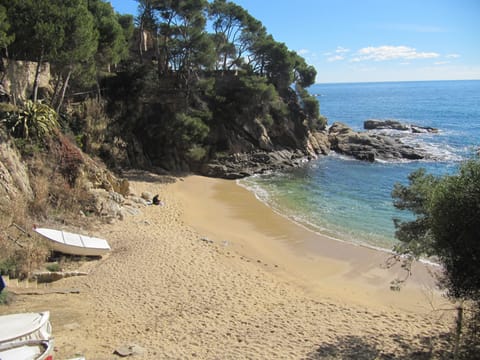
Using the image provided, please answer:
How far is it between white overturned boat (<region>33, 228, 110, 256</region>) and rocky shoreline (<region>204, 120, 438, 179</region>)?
54.7ft

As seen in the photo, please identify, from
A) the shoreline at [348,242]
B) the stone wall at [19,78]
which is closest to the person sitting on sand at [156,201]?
the shoreline at [348,242]

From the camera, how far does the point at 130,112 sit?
1117 inches

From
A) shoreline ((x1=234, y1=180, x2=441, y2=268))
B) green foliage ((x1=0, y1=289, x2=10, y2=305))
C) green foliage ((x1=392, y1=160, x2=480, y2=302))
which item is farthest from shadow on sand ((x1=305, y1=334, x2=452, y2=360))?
green foliage ((x1=0, y1=289, x2=10, y2=305))

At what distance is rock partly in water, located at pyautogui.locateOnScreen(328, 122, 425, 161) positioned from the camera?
39.4m

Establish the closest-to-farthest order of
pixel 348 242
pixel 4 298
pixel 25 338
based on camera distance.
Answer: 1. pixel 25 338
2. pixel 4 298
3. pixel 348 242

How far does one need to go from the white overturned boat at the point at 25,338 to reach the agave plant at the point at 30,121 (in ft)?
37.0

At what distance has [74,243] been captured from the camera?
12.9m

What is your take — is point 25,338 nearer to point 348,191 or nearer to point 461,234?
point 461,234

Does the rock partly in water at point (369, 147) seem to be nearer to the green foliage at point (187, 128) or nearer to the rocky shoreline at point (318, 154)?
the rocky shoreline at point (318, 154)

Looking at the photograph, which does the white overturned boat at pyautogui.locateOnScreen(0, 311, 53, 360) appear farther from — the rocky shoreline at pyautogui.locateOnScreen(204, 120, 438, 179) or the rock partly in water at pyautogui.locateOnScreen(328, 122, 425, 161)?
the rock partly in water at pyautogui.locateOnScreen(328, 122, 425, 161)

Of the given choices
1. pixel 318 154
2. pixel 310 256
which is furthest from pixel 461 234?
pixel 318 154

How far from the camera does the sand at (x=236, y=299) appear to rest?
8836mm

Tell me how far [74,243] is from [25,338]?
20.9 ft

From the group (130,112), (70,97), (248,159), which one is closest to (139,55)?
(130,112)
